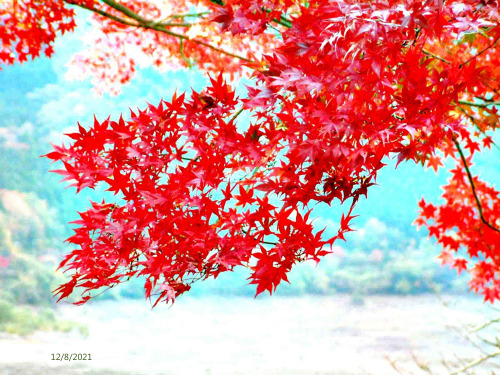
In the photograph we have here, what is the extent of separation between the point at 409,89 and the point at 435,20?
0.58 ft

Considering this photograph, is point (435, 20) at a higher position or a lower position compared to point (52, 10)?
lower

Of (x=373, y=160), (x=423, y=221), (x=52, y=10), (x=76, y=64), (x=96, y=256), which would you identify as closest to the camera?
(x=373, y=160)

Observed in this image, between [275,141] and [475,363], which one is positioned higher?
[275,141]

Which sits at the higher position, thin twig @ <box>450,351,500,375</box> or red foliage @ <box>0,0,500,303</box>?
red foliage @ <box>0,0,500,303</box>

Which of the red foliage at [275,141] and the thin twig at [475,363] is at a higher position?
the red foliage at [275,141]

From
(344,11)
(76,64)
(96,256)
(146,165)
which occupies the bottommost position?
(96,256)

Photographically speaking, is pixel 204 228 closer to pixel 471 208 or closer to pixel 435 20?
pixel 435 20

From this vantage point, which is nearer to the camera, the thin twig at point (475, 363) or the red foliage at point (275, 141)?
the red foliage at point (275, 141)

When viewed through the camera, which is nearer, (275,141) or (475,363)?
(275,141)

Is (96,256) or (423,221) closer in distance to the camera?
(96,256)

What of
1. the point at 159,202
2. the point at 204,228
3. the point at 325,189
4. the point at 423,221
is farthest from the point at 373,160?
the point at 423,221

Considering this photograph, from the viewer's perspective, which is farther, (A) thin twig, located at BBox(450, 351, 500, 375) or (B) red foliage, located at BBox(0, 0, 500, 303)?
(A) thin twig, located at BBox(450, 351, 500, 375)

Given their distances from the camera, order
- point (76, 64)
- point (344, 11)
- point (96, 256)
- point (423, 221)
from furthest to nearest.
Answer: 1. point (76, 64)
2. point (423, 221)
3. point (96, 256)
4. point (344, 11)

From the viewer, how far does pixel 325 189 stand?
53.4 inches
